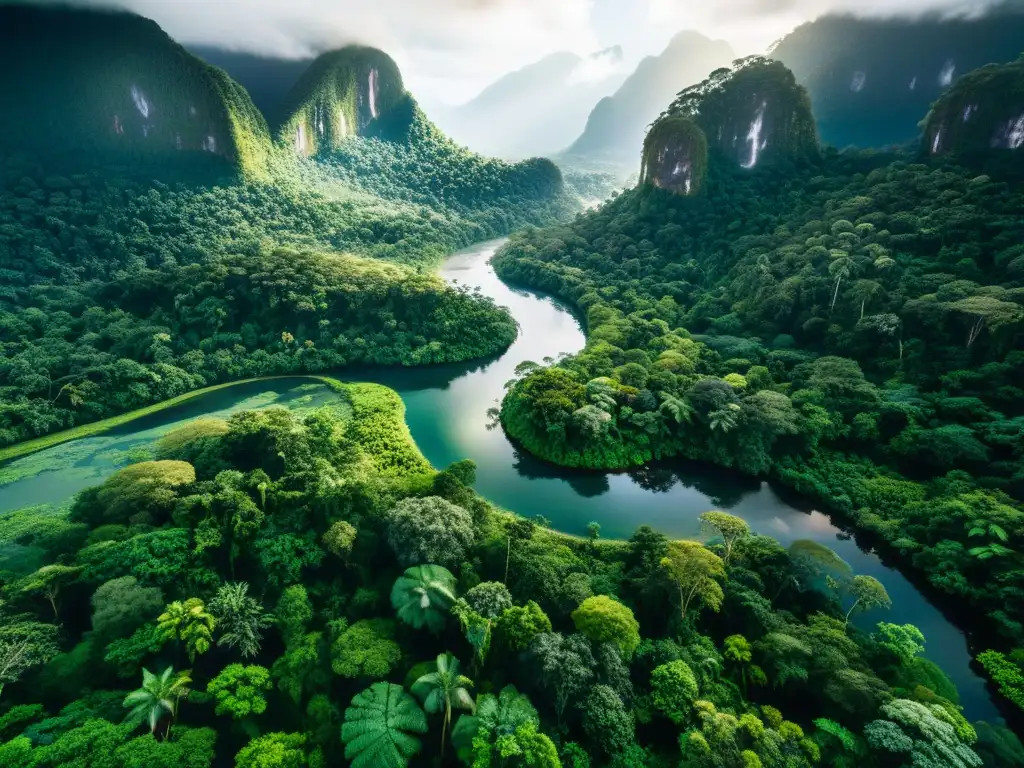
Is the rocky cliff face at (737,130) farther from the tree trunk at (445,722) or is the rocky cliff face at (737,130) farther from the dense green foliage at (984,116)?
the tree trunk at (445,722)

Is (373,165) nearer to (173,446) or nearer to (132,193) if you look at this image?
(132,193)

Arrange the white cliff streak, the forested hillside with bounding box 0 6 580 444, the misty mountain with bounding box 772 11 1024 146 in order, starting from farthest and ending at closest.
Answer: the misty mountain with bounding box 772 11 1024 146
the white cliff streak
the forested hillside with bounding box 0 6 580 444

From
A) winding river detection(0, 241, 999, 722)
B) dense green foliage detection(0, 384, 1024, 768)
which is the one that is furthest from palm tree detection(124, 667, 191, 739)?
winding river detection(0, 241, 999, 722)

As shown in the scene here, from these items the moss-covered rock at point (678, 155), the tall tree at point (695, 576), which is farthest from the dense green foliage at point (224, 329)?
the moss-covered rock at point (678, 155)

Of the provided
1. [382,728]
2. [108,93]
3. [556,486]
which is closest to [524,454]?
[556,486]

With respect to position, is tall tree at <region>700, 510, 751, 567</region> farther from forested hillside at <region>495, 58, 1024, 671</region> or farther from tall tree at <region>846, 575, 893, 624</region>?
forested hillside at <region>495, 58, 1024, 671</region>

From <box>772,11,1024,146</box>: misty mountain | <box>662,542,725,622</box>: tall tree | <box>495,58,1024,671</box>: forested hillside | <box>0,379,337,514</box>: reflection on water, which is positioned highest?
<box>772,11,1024,146</box>: misty mountain

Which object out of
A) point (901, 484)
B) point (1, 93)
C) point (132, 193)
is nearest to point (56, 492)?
→ point (901, 484)
